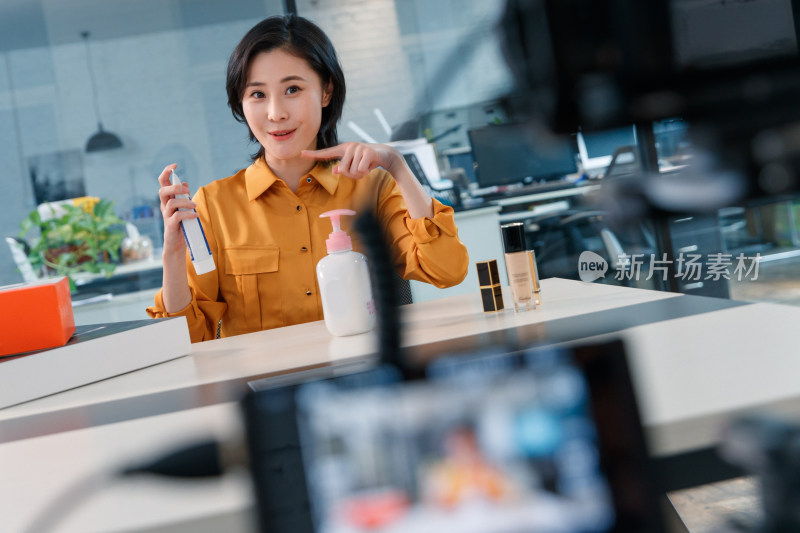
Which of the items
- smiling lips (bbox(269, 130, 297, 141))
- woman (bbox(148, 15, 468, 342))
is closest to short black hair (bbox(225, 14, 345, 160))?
woman (bbox(148, 15, 468, 342))

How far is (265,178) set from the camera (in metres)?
1.61

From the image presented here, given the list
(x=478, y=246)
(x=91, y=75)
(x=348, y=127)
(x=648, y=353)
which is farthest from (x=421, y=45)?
(x=648, y=353)

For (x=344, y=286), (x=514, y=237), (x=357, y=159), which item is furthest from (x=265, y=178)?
(x=514, y=237)

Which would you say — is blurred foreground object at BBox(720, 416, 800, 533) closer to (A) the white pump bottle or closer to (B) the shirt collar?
(A) the white pump bottle

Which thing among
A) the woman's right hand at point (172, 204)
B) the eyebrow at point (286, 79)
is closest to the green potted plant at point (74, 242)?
the eyebrow at point (286, 79)

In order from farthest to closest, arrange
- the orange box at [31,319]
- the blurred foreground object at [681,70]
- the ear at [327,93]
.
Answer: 1. the ear at [327,93]
2. the orange box at [31,319]
3. the blurred foreground object at [681,70]

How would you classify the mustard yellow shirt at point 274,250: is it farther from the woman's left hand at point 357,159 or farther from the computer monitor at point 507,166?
the computer monitor at point 507,166

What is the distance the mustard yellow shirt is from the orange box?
0.43 m

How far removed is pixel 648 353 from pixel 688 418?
227 mm

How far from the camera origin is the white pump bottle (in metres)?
1.09

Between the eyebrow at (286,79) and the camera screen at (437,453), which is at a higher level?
the eyebrow at (286,79)

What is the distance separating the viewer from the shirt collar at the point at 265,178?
160 centimetres

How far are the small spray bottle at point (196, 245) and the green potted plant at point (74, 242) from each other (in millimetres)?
2114

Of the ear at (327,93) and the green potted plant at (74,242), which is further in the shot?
the green potted plant at (74,242)
